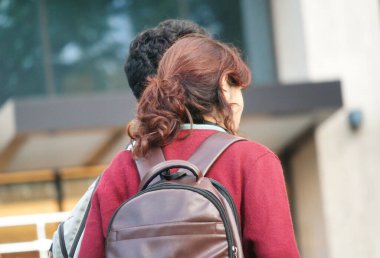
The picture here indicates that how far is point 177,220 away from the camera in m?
2.29

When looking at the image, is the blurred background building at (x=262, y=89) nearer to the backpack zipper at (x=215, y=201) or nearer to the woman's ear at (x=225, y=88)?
the woman's ear at (x=225, y=88)

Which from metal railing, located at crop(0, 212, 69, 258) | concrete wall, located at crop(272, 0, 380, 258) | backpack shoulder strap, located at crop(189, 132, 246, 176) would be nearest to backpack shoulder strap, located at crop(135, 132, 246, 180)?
backpack shoulder strap, located at crop(189, 132, 246, 176)

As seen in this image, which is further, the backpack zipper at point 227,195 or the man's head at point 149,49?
the man's head at point 149,49

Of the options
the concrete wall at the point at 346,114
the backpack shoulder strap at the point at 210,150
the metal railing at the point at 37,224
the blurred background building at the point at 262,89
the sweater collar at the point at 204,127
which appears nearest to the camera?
the backpack shoulder strap at the point at 210,150

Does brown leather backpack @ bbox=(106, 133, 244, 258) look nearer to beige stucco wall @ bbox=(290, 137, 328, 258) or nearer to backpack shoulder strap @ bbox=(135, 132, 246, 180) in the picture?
backpack shoulder strap @ bbox=(135, 132, 246, 180)

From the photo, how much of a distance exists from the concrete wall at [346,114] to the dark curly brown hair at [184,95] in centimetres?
828

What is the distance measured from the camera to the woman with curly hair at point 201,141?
93.5 inches

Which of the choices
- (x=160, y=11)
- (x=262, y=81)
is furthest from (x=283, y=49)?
(x=160, y=11)

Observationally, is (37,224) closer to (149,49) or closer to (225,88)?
(149,49)

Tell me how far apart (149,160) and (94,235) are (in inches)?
10.4

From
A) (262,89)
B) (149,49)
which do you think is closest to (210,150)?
(149,49)

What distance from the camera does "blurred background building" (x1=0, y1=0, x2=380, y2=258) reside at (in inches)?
414

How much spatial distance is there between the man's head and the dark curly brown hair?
0.53 metres

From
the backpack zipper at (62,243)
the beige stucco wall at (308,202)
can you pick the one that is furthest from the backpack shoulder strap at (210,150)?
the beige stucco wall at (308,202)
